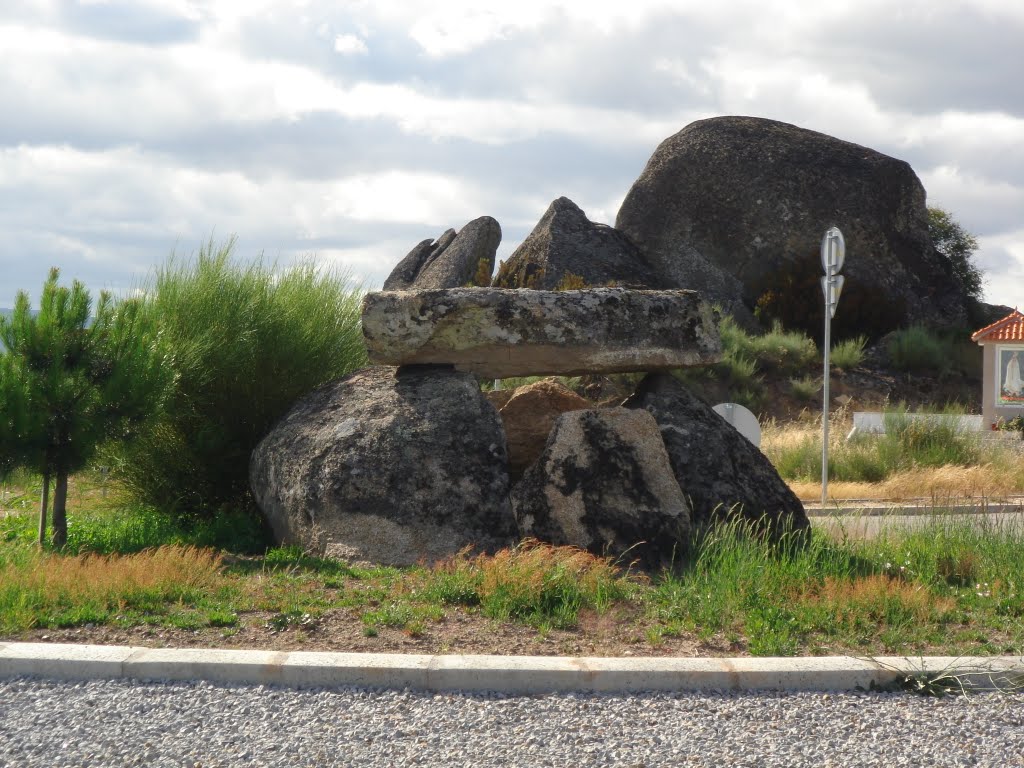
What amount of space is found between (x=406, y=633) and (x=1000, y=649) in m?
2.84

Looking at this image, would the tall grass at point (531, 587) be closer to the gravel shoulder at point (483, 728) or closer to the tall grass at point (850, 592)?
the tall grass at point (850, 592)

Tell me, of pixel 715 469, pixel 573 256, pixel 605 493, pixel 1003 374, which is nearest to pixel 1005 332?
pixel 1003 374

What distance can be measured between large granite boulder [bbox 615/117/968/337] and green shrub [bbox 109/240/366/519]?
15.6 metres

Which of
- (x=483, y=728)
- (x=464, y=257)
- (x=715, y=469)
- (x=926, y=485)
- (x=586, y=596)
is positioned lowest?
(x=483, y=728)

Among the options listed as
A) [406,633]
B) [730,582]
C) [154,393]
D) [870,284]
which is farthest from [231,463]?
[870,284]

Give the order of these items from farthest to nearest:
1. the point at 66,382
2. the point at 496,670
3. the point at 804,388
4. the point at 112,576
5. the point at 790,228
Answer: the point at 790,228 < the point at 804,388 < the point at 66,382 < the point at 112,576 < the point at 496,670

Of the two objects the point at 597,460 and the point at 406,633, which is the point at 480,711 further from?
the point at 597,460

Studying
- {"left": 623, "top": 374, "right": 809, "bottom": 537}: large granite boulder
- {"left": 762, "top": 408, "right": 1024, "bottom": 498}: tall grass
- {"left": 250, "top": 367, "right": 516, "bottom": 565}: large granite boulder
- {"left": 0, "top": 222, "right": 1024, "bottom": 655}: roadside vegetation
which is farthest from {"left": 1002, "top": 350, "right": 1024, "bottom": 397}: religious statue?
{"left": 250, "top": 367, "right": 516, "bottom": 565}: large granite boulder

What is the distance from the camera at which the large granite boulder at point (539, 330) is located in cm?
738

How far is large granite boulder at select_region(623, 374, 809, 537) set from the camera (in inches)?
281

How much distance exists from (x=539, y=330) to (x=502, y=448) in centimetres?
93

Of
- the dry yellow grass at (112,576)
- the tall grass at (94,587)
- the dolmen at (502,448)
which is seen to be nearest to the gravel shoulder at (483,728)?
the tall grass at (94,587)

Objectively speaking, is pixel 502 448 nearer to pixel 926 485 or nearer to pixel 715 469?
pixel 715 469

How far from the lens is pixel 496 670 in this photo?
4316mm
